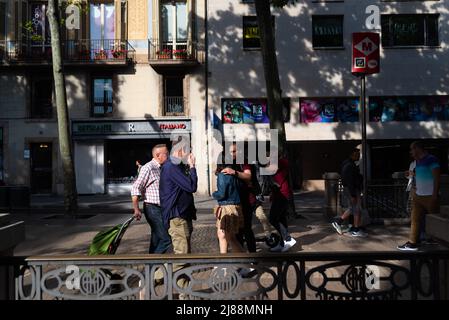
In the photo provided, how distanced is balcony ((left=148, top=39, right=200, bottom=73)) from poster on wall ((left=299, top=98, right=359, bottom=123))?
5.93m

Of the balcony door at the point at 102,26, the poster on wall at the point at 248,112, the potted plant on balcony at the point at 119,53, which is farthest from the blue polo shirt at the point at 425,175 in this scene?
the balcony door at the point at 102,26

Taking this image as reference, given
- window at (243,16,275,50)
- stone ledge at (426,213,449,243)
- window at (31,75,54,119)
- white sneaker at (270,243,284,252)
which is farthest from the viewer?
window at (31,75,54,119)

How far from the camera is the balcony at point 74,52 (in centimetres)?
2134

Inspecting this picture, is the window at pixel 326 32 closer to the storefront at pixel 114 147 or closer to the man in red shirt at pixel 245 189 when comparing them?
the storefront at pixel 114 147

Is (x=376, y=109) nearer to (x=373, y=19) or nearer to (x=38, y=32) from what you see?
(x=373, y=19)

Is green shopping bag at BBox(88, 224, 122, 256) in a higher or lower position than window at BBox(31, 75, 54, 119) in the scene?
lower

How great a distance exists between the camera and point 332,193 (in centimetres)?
1091

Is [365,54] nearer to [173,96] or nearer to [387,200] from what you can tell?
[387,200]

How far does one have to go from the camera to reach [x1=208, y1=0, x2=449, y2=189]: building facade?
21578mm

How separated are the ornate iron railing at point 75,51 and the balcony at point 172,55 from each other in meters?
1.24

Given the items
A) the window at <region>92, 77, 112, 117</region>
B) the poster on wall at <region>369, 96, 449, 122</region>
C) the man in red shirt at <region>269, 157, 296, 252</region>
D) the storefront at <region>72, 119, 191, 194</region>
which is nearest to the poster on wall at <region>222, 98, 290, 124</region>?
the storefront at <region>72, 119, 191, 194</region>

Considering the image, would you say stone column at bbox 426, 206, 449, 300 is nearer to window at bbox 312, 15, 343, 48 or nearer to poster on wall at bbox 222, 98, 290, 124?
poster on wall at bbox 222, 98, 290, 124

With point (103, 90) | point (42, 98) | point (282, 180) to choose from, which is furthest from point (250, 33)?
point (282, 180)

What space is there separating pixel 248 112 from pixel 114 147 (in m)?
7.23
